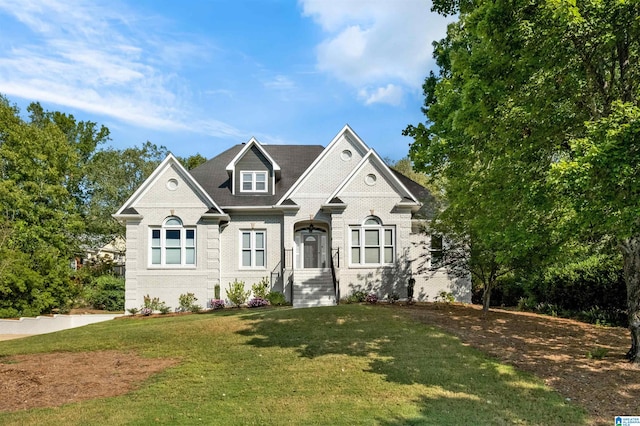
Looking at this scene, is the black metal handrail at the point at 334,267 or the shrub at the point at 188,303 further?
the shrub at the point at 188,303

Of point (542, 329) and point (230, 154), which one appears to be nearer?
point (542, 329)

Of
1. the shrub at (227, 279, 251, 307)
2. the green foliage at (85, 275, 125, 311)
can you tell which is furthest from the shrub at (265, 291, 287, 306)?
the green foliage at (85, 275, 125, 311)

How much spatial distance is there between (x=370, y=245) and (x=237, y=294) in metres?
6.49

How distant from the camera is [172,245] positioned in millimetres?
20516

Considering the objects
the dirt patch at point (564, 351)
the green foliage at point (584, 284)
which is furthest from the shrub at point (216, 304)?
the green foliage at point (584, 284)

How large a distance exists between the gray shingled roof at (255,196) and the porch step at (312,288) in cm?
400

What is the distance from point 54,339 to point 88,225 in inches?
726

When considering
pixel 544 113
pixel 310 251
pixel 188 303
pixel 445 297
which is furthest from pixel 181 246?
pixel 544 113

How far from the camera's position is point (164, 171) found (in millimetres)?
20625

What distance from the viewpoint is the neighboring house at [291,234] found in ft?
65.0

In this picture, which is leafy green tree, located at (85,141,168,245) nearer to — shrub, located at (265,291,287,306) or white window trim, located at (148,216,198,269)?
white window trim, located at (148,216,198,269)

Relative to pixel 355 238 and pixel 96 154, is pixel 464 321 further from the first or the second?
pixel 96 154

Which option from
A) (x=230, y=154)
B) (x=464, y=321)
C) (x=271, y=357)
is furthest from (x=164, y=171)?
(x=464, y=321)

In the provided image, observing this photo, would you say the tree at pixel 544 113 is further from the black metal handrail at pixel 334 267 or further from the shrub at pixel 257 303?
the shrub at pixel 257 303
